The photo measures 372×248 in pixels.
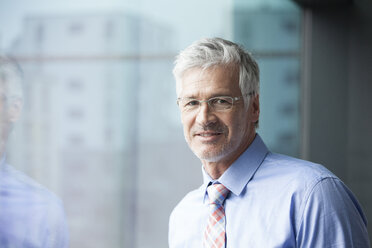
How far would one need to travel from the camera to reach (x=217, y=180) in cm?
126

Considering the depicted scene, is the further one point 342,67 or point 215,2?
point 215,2

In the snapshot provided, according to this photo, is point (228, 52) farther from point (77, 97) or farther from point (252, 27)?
point (77, 97)

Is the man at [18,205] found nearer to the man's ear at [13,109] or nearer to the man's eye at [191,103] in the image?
the man's ear at [13,109]

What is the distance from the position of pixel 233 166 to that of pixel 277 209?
0.18m

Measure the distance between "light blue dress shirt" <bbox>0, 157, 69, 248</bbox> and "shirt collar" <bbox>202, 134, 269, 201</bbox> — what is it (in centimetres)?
62

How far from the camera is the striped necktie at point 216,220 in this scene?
1.20m

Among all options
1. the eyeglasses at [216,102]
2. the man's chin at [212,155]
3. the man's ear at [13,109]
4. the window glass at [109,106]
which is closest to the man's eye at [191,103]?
the eyeglasses at [216,102]

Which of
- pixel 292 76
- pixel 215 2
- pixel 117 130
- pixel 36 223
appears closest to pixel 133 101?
pixel 117 130

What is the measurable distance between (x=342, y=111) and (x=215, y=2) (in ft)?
3.81

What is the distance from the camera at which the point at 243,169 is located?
1.23 meters

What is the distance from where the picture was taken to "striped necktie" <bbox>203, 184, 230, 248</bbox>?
3.94 feet

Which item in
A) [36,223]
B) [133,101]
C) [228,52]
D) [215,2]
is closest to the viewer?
[228,52]

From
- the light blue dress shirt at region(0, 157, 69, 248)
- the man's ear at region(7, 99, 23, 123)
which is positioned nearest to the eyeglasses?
the man's ear at region(7, 99, 23, 123)

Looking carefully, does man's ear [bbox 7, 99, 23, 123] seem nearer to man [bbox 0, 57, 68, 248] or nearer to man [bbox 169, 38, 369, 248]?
man [bbox 0, 57, 68, 248]
